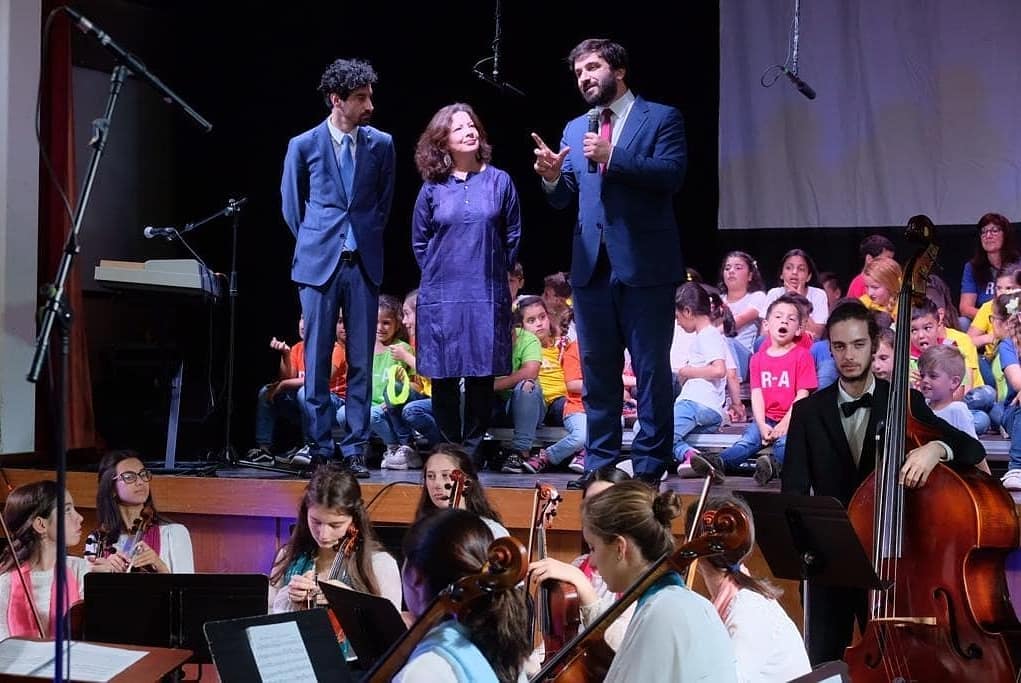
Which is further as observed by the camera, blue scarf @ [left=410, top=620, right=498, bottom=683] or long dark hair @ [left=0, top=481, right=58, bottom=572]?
long dark hair @ [left=0, top=481, right=58, bottom=572]

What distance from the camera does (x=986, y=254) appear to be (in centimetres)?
671

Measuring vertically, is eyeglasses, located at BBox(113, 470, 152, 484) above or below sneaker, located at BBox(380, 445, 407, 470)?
above

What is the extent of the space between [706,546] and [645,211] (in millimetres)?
2447

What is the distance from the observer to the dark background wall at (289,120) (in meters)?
7.39

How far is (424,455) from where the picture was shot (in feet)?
19.5

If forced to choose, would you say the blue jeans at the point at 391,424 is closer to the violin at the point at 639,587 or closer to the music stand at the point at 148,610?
the music stand at the point at 148,610

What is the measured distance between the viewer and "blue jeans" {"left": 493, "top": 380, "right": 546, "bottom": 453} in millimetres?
5836

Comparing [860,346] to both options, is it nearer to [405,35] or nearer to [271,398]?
[271,398]

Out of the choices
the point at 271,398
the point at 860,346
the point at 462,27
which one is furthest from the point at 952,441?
the point at 462,27

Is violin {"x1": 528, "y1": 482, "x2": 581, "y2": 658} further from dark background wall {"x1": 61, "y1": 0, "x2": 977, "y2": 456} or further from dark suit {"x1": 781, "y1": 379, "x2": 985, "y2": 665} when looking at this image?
dark background wall {"x1": 61, "y1": 0, "x2": 977, "y2": 456}

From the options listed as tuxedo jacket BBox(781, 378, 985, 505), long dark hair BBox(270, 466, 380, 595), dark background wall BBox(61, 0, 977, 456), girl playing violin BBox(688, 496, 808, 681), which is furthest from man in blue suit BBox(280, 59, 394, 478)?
girl playing violin BBox(688, 496, 808, 681)

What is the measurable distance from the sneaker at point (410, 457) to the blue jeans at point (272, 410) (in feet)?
3.37

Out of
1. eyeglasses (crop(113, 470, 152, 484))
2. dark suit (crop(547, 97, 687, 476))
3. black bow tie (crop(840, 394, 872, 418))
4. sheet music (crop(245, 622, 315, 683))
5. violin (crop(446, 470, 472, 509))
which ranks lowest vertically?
sheet music (crop(245, 622, 315, 683))

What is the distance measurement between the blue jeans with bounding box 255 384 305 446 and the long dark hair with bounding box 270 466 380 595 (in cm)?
264
